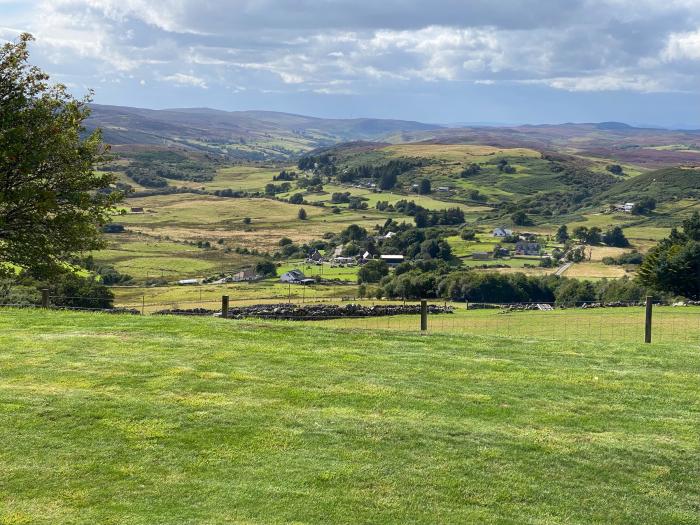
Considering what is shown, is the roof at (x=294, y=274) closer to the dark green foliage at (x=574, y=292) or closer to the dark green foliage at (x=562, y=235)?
the dark green foliage at (x=574, y=292)

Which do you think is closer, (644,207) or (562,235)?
(562,235)

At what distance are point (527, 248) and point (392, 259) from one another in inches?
918

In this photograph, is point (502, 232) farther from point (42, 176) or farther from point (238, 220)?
point (42, 176)

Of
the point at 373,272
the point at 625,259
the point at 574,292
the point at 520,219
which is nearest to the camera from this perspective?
the point at 574,292

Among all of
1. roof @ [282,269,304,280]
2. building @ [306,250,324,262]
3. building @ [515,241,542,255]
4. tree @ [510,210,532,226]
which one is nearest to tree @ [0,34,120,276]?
roof @ [282,269,304,280]

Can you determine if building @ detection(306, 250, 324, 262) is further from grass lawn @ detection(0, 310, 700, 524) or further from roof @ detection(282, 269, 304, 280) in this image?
grass lawn @ detection(0, 310, 700, 524)

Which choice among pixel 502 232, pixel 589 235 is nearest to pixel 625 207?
pixel 589 235

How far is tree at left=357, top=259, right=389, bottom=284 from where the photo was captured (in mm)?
93188

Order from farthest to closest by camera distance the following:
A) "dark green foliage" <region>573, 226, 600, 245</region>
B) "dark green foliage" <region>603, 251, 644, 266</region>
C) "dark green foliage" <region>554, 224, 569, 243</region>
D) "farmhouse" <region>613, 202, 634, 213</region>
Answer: "farmhouse" <region>613, 202, 634, 213</region>
"dark green foliage" <region>554, 224, 569, 243</region>
"dark green foliage" <region>573, 226, 600, 245</region>
"dark green foliage" <region>603, 251, 644, 266</region>

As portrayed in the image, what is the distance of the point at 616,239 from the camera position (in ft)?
406

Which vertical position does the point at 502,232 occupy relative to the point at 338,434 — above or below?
below

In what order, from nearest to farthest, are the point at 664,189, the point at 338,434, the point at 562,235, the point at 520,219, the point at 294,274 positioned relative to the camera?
the point at 338,434, the point at 294,274, the point at 562,235, the point at 520,219, the point at 664,189

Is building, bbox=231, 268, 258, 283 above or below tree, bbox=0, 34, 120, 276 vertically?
below

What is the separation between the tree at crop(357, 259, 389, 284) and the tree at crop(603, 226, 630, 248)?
1763 inches
